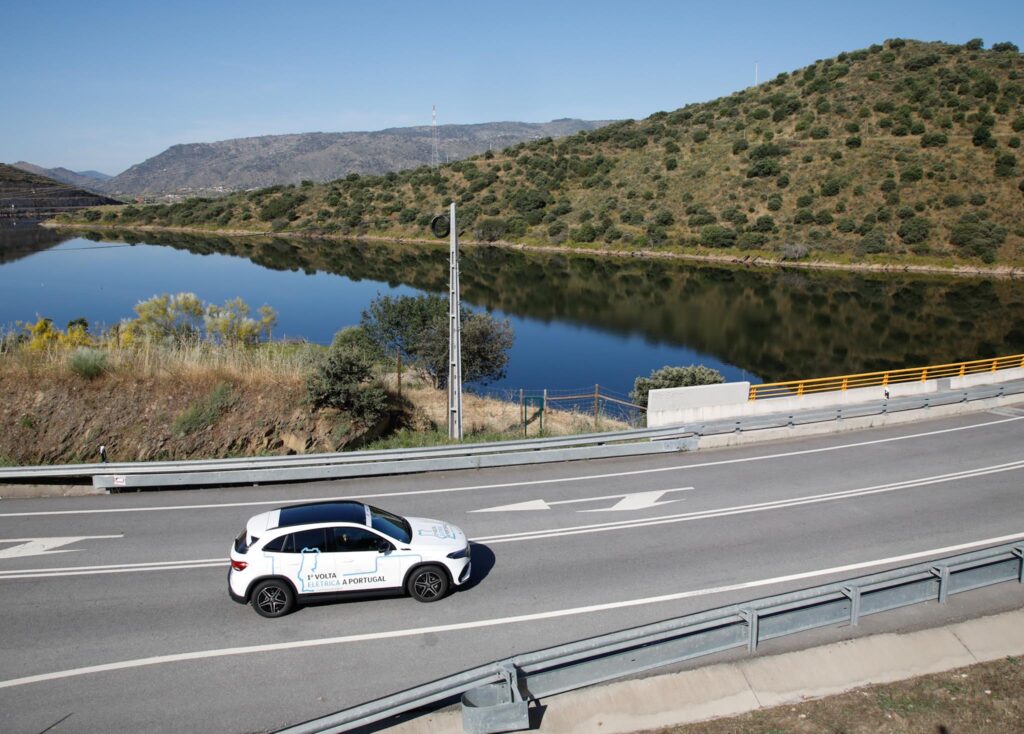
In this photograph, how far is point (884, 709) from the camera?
809cm

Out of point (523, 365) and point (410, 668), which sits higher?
point (410, 668)

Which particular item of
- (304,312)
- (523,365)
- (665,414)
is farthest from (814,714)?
(304,312)

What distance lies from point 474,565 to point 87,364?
12535 millimetres

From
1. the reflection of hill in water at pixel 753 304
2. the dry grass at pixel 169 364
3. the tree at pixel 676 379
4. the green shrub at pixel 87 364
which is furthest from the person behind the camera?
the reflection of hill in water at pixel 753 304

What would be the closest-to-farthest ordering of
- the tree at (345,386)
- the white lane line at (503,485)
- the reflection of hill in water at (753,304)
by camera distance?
the white lane line at (503,485), the tree at (345,386), the reflection of hill in water at (753,304)

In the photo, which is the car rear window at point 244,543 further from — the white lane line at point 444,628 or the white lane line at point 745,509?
the white lane line at point 745,509

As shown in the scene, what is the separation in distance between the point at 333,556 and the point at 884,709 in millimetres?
6742

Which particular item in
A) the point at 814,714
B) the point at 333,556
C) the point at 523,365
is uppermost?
the point at 333,556

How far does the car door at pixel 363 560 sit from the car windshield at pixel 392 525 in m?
0.20

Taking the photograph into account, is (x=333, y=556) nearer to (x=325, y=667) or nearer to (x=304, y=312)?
(x=325, y=667)

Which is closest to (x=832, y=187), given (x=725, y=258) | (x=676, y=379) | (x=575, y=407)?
(x=725, y=258)

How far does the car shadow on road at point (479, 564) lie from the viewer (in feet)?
36.0

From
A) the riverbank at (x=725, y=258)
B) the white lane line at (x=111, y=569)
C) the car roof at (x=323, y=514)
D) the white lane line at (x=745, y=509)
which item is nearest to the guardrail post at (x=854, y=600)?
the white lane line at (x=745, y=509)

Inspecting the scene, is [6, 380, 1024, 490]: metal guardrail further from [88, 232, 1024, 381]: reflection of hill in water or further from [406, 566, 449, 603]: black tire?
[88, 232, 1024, 381]: reflection of hill in water
